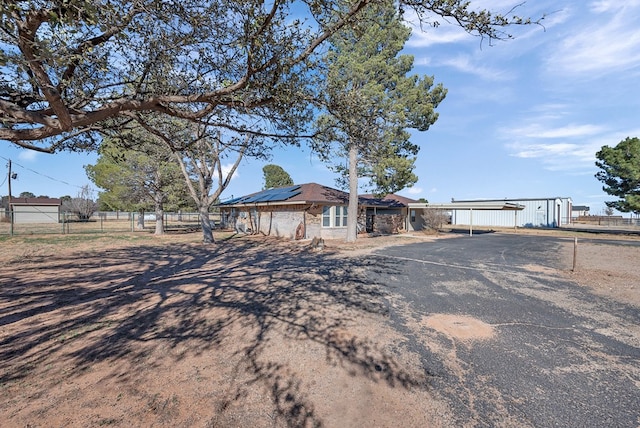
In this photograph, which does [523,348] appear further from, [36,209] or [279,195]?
[36,209]

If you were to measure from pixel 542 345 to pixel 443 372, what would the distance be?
1.81m

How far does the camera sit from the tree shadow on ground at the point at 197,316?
3.41m

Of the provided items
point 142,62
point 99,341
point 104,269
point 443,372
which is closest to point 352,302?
point 443,372

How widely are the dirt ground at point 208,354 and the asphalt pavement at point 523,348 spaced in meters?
0.31

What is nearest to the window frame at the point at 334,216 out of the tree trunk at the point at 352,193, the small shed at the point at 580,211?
the tree trunk at the point at 352,193

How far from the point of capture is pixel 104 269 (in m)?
9.09

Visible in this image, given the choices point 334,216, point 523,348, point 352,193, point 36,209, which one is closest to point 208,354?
point 523,348

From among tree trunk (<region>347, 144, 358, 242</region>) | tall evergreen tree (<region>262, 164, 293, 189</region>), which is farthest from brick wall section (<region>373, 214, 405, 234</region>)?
tall evergreen tree (<region>262, 164, 293, 189</region>)

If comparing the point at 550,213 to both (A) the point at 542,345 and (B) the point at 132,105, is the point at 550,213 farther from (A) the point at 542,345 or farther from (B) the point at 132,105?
(B) the point at 132,105

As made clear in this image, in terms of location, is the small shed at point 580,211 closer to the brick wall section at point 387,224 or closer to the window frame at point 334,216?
the brick wall section at point 387,224

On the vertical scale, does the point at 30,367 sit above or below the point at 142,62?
below

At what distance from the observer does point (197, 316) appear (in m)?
5.05

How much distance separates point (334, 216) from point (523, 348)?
1591cm

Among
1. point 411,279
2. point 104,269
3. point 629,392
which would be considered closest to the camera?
point 629,392
